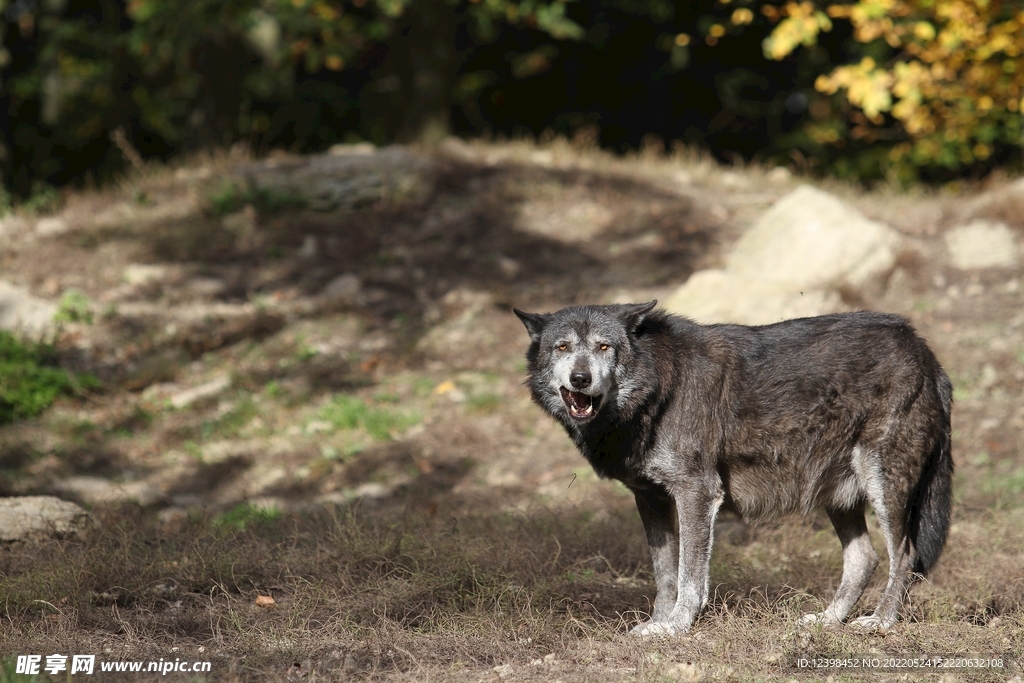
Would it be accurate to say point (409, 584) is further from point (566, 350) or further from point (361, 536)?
point (566, 350)

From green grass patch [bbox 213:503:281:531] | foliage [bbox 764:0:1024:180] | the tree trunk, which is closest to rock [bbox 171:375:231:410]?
green grass patch [bbox 213:503:281:531]

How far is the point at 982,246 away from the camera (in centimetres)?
1147

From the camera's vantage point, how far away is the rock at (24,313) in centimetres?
1117

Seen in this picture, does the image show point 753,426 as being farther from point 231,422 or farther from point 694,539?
point 231,422

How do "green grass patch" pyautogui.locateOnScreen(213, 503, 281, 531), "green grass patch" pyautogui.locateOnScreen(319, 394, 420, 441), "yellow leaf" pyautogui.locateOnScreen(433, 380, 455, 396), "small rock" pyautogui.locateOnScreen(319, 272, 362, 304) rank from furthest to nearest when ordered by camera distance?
"small rock" pyautogui.locateOnScreen(319, 272, 362, 304) → "yellow leaf" pyautogui.locateOnScreen(433, 380, 455, 396) → "green grass patch" pyautogui.locateOnScreen(319, 394, 420, 441) → "green grass patch" pyautogui.locateOnScreen(213, 503, 281, 531)

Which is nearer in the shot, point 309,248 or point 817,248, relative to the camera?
point 817,248

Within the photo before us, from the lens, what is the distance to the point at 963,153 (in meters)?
17.0

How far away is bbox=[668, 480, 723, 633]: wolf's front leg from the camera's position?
18.8 ft

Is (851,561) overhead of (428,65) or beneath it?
beneath

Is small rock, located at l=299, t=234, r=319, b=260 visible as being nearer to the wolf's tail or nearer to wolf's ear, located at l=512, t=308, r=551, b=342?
wolf's ear, located at l=512, t=308, r=551, b=342

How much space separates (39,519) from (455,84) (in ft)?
42.5

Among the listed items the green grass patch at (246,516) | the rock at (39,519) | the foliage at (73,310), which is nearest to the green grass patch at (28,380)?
the foliage at (73,310)

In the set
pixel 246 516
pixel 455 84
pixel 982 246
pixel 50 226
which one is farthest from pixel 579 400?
pixel 455 84

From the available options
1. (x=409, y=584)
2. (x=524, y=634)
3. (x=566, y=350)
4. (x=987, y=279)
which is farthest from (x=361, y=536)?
(x=987, y=279)
